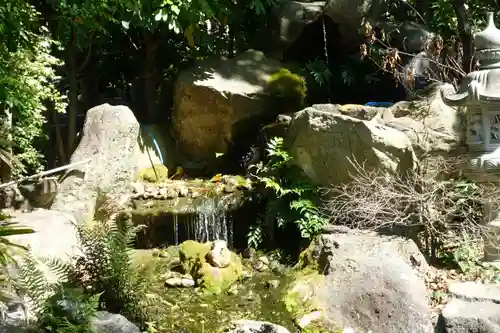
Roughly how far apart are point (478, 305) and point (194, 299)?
332cm

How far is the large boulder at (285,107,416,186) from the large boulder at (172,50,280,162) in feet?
7.02

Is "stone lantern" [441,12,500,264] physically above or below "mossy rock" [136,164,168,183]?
above

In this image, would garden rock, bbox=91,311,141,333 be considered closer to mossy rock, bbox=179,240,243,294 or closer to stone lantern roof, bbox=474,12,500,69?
mossy rock, bbox=179,240,243,294

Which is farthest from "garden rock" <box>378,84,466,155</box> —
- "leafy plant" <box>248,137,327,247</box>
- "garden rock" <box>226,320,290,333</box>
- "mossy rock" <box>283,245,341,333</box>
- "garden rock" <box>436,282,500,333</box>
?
"garden rock" <box>226,320,290,333</box>

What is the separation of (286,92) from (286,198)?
2.96m

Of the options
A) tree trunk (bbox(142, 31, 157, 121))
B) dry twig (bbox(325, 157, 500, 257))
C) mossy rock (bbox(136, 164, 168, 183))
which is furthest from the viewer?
tree trunk (bbox(142, 31, 157, 121))

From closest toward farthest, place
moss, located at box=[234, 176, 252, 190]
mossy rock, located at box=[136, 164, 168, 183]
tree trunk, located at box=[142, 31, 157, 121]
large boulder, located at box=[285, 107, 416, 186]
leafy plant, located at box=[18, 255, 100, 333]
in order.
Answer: leafy plant, located at box=[18, 255, 100, 333]
large boulder, located at box=[285, 107, 416, 186]
moss, located at box=[234, 176, 252, 190]
mossy rock, located at box=[136, 164, 168, 183]
tree trunk, located at box=[142, 31, 157, 121]

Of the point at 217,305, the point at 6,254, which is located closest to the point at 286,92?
the point at 217,305

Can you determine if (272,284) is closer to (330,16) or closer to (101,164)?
(101,164)

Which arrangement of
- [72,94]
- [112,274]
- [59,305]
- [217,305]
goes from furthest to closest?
1. [72,94]
2. [217,305]
3. [112,274]
4. [59,305]

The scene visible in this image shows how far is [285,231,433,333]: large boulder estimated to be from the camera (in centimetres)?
552

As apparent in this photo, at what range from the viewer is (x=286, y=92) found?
1006cm

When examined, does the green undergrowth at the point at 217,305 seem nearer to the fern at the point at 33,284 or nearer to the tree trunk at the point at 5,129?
the fern at the point at 33,284

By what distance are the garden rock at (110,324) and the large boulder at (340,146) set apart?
11.1 ft
